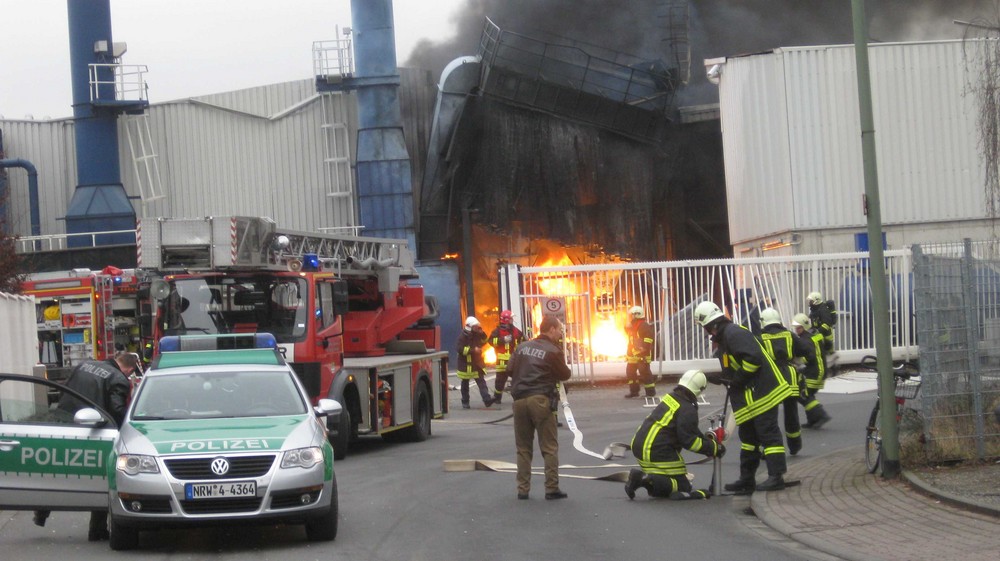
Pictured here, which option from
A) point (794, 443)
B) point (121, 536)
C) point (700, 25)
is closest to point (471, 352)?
point (794, 443)

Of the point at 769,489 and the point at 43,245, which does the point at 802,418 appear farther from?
the point at 43,245

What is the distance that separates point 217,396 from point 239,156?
98.0 ft

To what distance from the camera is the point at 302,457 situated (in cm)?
901

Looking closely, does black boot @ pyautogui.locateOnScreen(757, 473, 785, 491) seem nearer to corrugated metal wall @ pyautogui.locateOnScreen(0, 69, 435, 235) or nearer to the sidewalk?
the sidewalk

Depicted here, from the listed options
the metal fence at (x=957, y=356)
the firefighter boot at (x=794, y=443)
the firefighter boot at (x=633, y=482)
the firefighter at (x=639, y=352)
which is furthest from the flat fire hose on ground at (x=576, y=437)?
the firefighter at (x=639, y=352)

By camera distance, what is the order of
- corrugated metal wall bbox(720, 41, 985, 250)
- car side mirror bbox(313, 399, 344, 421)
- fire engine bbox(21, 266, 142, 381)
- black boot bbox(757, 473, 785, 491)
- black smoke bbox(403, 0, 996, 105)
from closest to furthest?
car side mirror bbox(313, 399, 344, 421)
black boot bbox(757, 473, 785, 491)
fire engine bbox(21, 266, 142, 381)
corrugated metal wall bbox(720, 41, 985, 250)
black smoke bbox(403, 0, 996, 105)

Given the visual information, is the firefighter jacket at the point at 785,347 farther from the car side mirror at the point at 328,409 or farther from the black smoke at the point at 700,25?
the black smoke at the point at 700,25

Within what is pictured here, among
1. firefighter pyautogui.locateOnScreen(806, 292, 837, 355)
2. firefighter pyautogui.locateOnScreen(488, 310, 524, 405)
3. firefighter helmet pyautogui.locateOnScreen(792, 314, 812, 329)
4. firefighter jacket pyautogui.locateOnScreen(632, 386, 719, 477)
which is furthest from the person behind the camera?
firefighter pyautogui.locateOnScreen(488, 310, 524, 405)

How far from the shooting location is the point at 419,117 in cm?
3800

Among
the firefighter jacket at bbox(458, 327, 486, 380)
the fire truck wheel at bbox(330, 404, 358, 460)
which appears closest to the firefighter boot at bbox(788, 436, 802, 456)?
the fire truck wheel at bbox(330, 404, 358, 460)

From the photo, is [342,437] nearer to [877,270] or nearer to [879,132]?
[877,270]

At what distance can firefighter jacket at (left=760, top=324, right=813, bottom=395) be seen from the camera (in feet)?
42.1

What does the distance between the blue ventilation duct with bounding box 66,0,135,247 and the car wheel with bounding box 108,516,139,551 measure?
2841 centimetres

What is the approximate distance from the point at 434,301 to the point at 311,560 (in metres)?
12.9
